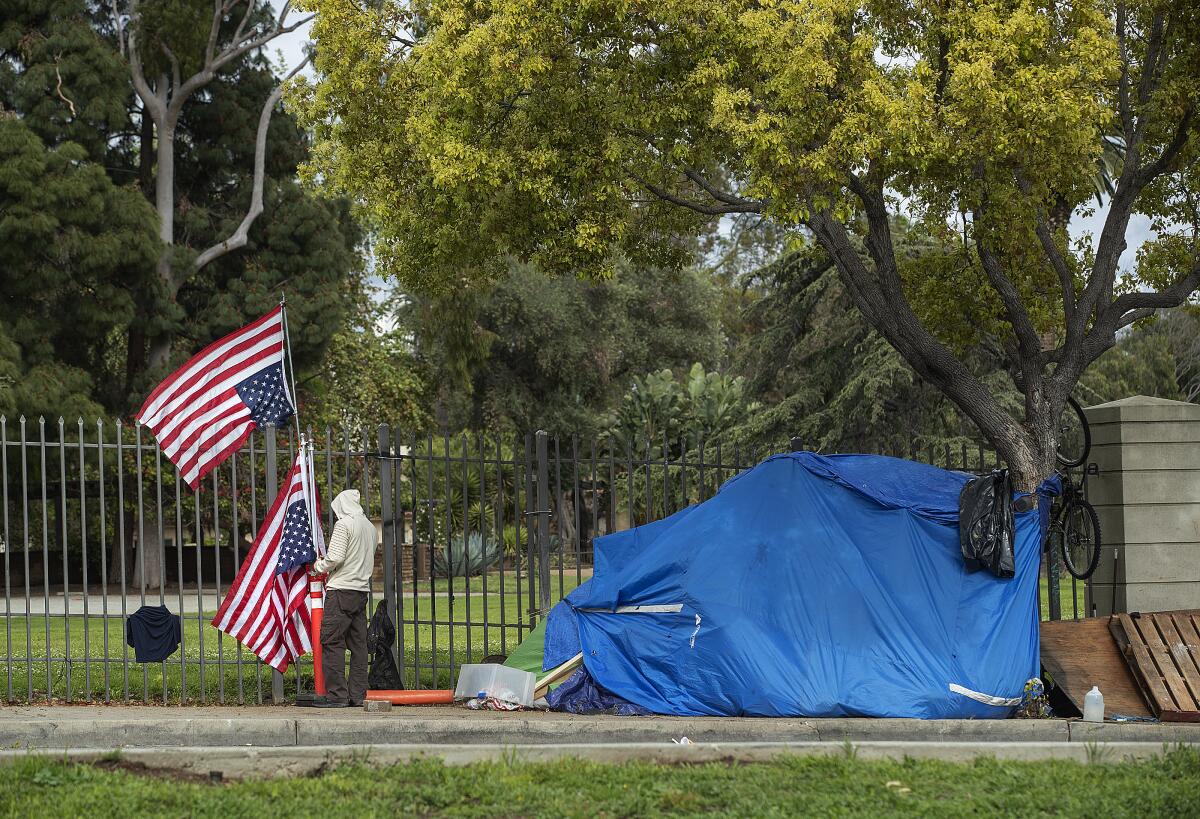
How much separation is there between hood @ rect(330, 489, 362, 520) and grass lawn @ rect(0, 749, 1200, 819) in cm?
314

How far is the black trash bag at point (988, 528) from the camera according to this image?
10.1 m

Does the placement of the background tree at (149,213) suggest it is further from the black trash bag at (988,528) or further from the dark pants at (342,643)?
the black trash bag at (988,528)

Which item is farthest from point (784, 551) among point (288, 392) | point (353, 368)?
point (353, 368)

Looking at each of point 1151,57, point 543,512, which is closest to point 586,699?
point 543,512

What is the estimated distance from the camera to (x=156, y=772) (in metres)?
7.22

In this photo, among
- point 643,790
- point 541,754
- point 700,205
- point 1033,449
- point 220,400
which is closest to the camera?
point 643,790

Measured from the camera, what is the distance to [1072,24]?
11.8 meters

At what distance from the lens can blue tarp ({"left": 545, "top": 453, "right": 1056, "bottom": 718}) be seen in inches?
382

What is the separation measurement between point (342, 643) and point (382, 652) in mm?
528

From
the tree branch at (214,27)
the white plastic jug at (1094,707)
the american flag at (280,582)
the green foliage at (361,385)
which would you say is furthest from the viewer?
the green foliage at (361,385)

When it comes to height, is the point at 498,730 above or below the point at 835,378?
below

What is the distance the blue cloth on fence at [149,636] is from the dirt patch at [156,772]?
2.98 metres

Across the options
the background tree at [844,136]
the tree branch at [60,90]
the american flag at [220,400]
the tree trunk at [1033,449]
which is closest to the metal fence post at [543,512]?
the american flag at [220,400]

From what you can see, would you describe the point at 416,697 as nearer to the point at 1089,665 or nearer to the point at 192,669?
the point at 192,669
